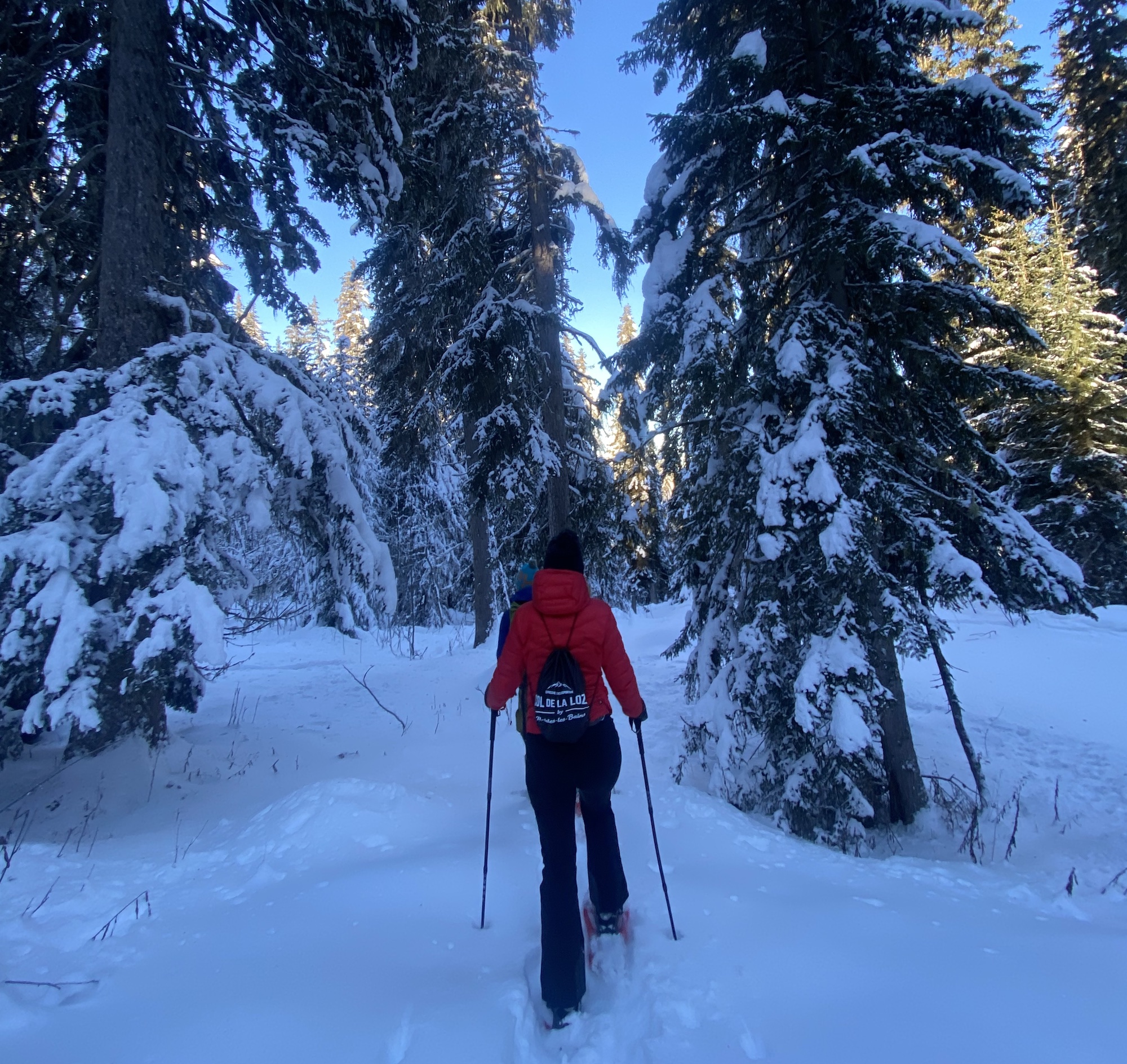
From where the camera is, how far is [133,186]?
552cm

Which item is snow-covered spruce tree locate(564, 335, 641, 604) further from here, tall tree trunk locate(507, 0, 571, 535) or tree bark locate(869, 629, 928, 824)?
tree bark locate(869, 629, 928, 824)

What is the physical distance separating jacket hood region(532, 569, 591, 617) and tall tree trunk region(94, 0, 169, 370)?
4.92 meters

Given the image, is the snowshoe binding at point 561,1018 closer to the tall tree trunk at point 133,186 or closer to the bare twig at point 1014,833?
the bare twig at point 1014,833

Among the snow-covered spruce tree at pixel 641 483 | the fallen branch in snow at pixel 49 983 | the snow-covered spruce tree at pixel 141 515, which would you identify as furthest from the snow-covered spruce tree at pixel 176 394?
the snow-covered spruce tree at pixel 641 483

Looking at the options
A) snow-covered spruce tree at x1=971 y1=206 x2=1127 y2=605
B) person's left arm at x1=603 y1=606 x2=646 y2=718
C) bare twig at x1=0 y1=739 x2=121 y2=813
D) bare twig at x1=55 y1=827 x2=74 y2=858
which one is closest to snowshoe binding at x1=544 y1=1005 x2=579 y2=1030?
person's left arm at x1=603 y1=606 x2=646 y2=718

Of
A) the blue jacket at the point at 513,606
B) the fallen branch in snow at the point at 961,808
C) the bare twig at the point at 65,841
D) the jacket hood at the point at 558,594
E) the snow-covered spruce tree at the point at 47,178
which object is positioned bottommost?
the fallen branch in snow at the point at 961,808

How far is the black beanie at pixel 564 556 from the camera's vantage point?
11.2 feet

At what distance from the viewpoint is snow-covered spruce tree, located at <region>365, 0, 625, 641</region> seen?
9.28 m

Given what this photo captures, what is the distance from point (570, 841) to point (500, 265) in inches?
403

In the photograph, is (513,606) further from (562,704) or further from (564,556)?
(562,704)

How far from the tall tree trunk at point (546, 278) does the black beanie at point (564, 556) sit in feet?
21.1

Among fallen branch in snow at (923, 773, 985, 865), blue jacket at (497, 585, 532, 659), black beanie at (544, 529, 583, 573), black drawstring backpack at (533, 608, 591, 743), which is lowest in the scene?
fallen branch in snow at (923, 773, 985, 865)

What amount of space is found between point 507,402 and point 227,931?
8227 mm

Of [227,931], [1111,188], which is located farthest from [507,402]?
[1111,188]
